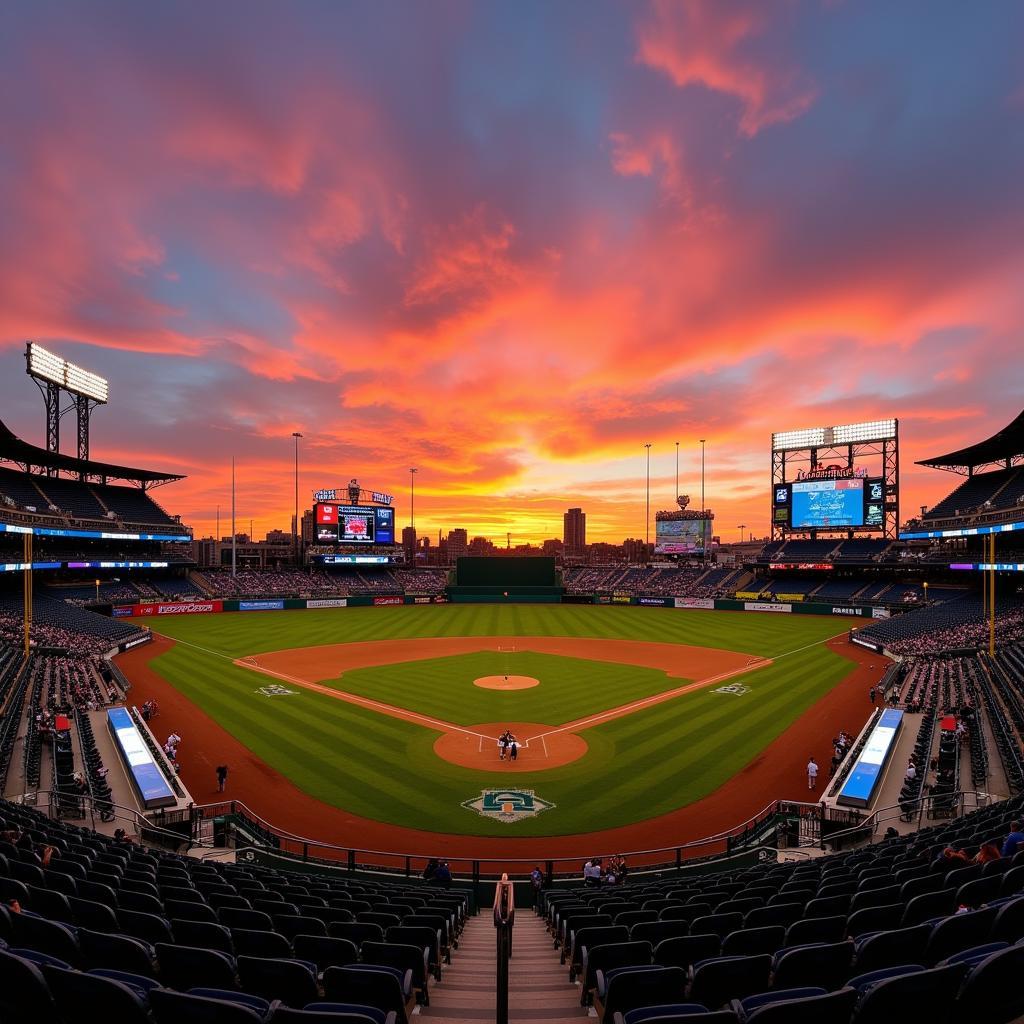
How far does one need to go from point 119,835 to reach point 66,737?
10.2 metres

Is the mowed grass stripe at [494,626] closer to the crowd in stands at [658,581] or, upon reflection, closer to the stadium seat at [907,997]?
the crowd in stands at [658,581]

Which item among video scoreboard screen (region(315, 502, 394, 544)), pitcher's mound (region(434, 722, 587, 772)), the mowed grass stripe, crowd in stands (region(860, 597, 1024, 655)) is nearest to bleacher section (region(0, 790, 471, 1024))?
pitcher's mound (region(434, 722, 587, 772))

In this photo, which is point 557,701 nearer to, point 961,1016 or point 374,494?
point 961,1016

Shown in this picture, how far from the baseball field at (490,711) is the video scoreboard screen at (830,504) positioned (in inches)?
874

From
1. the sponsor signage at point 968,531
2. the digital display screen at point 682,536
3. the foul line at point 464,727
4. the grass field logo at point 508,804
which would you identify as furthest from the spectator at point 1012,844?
the digital display screen at point 682,536

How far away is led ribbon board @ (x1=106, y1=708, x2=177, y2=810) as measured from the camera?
18.0 metres

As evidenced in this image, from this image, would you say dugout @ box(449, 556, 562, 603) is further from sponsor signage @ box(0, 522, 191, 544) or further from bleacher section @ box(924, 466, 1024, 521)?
bleacher section @ box(924, 466, 1024, 521)

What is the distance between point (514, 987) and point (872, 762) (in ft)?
57.5

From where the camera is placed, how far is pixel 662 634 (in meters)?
55.6

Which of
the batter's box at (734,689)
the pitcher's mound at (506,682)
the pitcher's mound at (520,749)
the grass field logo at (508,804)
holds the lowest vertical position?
the pitcher's mound at (506,682)

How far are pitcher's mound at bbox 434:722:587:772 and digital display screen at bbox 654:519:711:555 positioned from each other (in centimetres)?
7139

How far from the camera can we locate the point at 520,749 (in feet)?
81.3

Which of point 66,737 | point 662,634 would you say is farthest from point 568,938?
point 662,634

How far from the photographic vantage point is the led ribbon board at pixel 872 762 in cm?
1805
